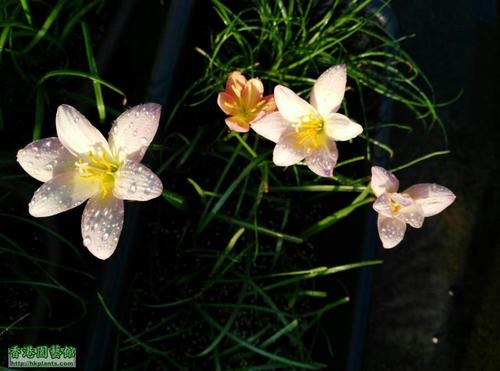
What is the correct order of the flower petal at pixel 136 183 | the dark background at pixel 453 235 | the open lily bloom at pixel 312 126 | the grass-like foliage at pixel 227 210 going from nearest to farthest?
1. the flower petal at pixel 136 183
2. the open lily bloom at pixel 312 126
3. the grass-like foliage at pixel 227 210
4. the dark background at pixel 453 235

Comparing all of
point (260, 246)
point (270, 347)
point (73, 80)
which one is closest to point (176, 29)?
point (73, 80)

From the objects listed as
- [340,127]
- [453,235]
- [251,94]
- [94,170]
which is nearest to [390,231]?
[340,127]

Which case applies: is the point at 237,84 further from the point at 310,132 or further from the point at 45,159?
the point at 45,159

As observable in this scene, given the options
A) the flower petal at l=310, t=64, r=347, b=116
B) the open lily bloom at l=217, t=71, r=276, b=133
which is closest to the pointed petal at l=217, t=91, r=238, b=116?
the open lily bloom at l=217, t=71, r=276, b=133

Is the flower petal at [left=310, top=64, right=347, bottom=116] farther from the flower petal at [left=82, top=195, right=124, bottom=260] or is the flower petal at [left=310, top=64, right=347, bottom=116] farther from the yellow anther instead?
the flower petal at [left=82, top=195, right=124, bottom=260]

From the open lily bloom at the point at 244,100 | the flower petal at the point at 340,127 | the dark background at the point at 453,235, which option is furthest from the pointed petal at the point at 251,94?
the dark background at the point at 453,235

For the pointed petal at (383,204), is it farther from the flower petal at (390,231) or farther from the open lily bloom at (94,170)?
the open lily bloom at (94,170)
